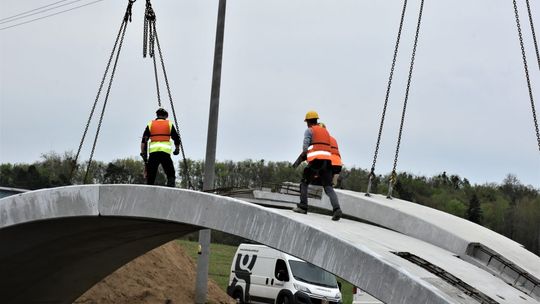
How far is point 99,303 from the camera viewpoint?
2031 cm

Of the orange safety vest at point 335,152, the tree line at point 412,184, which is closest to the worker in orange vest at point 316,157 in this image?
the orange safety vest at point 335,152

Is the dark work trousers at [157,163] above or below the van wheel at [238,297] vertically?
above

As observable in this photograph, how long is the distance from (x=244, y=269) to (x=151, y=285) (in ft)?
12.5

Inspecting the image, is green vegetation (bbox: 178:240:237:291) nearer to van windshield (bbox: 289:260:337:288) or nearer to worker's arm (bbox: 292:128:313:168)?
van windshield (bbox: 289:260:337:288)

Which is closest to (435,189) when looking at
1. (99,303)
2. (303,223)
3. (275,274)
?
(275,274)

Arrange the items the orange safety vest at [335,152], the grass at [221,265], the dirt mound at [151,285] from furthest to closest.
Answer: the grass at [221,265] → the dirt mound at [151,285] → the orange safety vest at [335,152]

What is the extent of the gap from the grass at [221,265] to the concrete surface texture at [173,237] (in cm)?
1284

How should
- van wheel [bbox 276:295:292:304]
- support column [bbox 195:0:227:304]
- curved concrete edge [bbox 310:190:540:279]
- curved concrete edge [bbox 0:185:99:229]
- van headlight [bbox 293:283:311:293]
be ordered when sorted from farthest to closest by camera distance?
van headlight [bbox 293:283:311:293] → van wheel [bbox 276:295:292:304] → support column [bbox 195:0:227:304] → curved concrete edge [bbox 310:190:540:279] → curved concrete edge [bbox 0:185:99:229]

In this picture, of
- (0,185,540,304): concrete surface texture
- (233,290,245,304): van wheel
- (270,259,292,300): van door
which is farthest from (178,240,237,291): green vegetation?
(0,185,540,304): concrete surface texture

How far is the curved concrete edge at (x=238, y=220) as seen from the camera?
8.49 metres

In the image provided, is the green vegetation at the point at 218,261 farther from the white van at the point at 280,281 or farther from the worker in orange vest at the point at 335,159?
the worker in orange vest at the point at 335,159

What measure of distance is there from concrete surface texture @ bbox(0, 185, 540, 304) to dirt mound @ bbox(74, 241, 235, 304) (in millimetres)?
2519

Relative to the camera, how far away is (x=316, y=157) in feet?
37.6

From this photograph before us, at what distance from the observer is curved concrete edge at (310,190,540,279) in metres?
12.4
